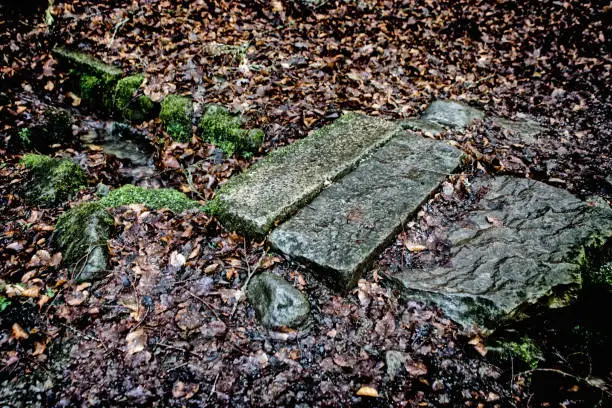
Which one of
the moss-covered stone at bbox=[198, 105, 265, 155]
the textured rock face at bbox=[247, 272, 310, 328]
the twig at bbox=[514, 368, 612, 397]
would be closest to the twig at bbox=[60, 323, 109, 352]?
the textured rock face at bbox=[247, 272, 310, 328]

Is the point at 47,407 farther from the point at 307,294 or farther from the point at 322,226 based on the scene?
the point at 322,226

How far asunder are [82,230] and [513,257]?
3.09 meters

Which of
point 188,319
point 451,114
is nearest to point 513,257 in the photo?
point 451,114

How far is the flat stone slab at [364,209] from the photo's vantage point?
8.05 feet

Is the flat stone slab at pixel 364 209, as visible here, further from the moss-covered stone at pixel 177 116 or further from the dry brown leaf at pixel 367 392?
the moss-covered stone at pixel 177 116

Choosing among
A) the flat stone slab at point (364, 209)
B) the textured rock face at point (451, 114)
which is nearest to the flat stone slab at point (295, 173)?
the flat stone slab at point (364, 209)

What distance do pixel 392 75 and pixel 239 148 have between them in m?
2.38

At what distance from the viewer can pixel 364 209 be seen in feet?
9.26

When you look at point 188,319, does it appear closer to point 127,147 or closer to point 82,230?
point 82,230

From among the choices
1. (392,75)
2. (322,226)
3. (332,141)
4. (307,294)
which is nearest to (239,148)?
(332,141)

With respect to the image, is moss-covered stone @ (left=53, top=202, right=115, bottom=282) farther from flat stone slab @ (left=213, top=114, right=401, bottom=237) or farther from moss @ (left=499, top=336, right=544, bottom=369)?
moss @ (left=499, top=336, right=544, bottom=369)

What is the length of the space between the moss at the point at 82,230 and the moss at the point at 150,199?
227mm

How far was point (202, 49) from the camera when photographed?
470cm

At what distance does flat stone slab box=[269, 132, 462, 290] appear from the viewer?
245 cm
